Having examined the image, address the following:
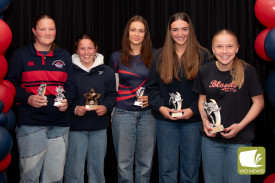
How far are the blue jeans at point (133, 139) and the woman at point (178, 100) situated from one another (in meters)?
0.20

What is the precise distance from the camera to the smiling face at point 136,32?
10.5ft

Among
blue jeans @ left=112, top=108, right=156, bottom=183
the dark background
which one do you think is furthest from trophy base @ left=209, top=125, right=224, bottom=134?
the dark background

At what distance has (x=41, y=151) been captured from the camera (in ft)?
9.11

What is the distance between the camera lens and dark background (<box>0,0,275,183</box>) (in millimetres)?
3842

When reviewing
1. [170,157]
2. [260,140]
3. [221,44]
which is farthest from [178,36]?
[260,140]

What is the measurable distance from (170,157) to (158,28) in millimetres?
1898

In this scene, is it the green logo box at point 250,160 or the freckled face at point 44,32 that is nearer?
the green logo box at point 250,160

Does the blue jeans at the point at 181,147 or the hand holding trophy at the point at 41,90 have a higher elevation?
the hand holding trophy at the point at 41,90

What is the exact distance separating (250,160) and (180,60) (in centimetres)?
106

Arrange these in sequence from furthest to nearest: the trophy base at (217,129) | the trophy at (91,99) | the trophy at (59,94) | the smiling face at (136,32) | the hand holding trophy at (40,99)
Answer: the smiling face at (136,32) → the trophy at (91,99) → the trophy at (59,94) → the hand holding trophy at (40,99) → the trophy base at (217,129)

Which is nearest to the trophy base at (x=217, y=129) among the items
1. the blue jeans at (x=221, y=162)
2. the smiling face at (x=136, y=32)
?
the blue jeans at (x=221, y=162)

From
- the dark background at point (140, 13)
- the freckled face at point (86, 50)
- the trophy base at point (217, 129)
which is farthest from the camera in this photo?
the dark background at point (140, 13)

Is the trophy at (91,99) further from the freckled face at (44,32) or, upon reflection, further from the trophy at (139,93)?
the freckled face at (44,32)

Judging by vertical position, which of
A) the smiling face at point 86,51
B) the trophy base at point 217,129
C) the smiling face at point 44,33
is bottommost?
the trophy base at point 217,129
